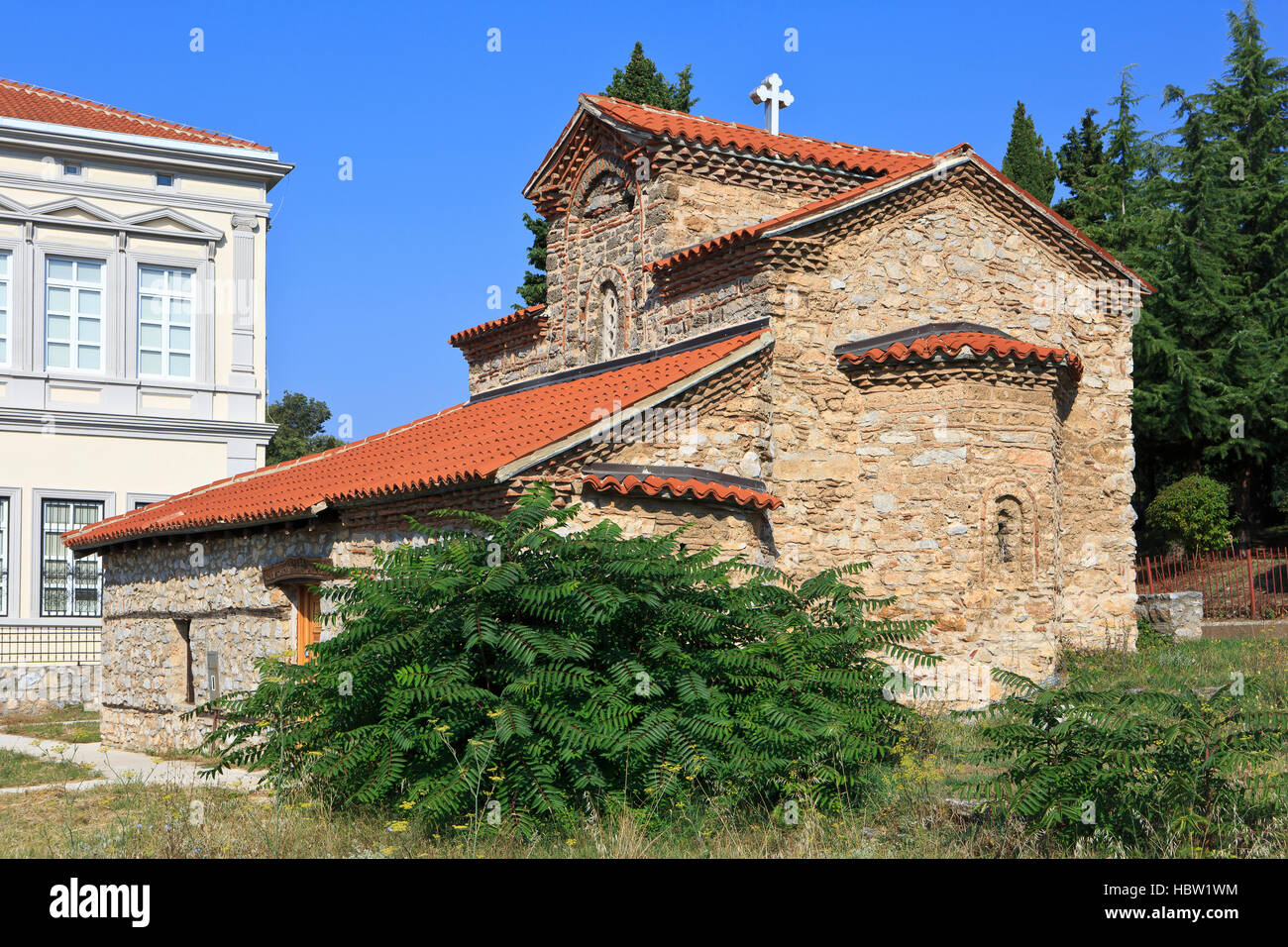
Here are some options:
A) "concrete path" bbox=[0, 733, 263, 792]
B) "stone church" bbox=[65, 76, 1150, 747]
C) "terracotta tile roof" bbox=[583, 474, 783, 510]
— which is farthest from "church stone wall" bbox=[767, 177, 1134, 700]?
"concrete path" bbox=[0, 733, 263, 792]

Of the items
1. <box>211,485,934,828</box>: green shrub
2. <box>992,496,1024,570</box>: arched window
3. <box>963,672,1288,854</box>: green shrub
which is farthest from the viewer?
<box>992,496,1024,570</box>: arched window

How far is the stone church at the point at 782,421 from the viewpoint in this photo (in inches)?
503

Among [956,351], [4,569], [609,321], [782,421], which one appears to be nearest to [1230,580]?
[956,351]

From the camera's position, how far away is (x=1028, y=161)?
109ft

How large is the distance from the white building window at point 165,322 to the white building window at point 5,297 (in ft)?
7.51

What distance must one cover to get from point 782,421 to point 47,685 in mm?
15337

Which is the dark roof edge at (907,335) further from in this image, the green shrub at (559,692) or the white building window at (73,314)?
the white building window at (73,314)

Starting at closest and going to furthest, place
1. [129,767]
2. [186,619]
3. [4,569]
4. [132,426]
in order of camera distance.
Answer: [129,767] → [186,619] → [4,569] → [132,426]

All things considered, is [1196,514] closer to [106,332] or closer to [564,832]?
[564,832]

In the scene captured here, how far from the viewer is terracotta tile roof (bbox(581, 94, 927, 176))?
15797 mm

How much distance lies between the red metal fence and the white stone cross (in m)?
11.8

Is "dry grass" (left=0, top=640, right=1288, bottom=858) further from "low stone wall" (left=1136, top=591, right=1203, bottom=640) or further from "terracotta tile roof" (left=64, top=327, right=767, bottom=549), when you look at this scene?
"low stone wall" (left=1136, top=591, right=1203, bottom=640)

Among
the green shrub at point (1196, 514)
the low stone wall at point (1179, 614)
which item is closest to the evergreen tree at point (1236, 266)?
the green shrub at point (1196, 514)

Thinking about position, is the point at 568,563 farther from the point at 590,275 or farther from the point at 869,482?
the point at 590,275
